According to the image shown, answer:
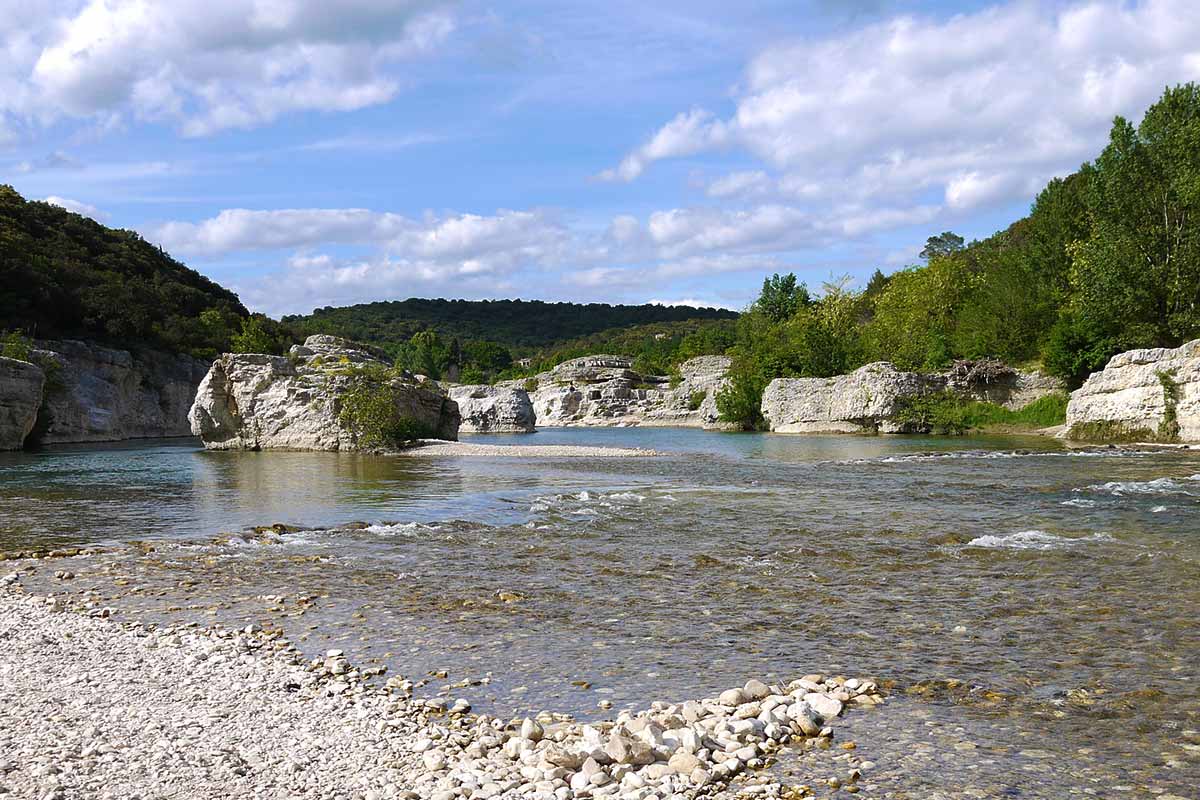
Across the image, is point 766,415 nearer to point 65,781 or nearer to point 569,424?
point 569,424

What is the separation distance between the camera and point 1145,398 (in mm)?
38344

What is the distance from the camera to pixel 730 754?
5.22m

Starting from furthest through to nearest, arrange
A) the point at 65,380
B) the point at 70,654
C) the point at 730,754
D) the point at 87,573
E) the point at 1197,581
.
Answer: the point at 65,380
the point at 87,573
the point at 1197,581
the point at 70,654
the point at 730,754

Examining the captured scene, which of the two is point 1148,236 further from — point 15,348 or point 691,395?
point 15,348

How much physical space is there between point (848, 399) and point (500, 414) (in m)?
34.9

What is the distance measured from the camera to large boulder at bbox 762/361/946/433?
59.1 metres

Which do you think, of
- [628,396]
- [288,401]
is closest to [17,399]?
[288,401]

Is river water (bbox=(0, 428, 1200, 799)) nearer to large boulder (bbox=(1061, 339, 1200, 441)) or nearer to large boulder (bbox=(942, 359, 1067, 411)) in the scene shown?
large boulder (bbox=(1061, 339, 1200, 441))

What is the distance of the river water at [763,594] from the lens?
586cm

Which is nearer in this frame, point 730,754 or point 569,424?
point 730,754

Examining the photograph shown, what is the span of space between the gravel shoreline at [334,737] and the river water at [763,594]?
47 cm

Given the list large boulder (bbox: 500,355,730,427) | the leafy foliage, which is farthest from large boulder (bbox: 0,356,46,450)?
large boulder (bbox: 500,355,730,427)

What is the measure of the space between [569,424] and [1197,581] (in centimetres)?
10176

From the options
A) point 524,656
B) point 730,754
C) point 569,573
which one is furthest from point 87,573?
point 730,754
